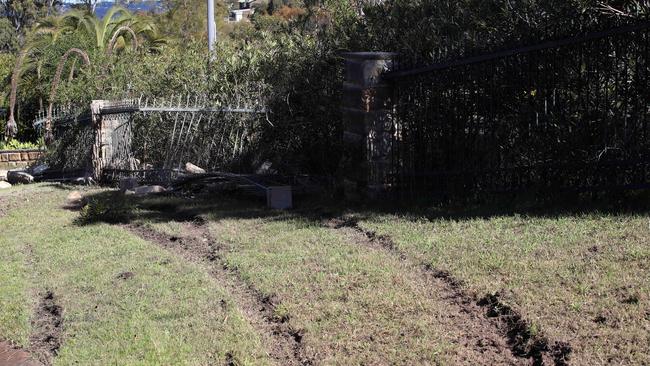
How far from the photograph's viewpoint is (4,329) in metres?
5.87

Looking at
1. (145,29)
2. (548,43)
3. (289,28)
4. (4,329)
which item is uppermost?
(145,29)

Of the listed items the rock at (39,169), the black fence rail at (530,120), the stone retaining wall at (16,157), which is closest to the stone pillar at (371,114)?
the black fence rail at (530,120)

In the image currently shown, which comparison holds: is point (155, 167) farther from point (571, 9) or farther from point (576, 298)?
point (576, 298)

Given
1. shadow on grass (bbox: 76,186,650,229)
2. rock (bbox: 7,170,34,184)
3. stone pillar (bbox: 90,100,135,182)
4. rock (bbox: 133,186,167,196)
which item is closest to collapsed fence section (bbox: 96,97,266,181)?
stone pillar (bbox: 90,100,135,182)

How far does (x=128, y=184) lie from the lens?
39.5ft

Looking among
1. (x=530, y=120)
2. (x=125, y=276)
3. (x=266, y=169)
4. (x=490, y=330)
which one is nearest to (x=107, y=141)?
(x=266, y=169)

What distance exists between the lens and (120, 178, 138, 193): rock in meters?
11.9

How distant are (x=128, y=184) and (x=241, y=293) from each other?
6.43 m

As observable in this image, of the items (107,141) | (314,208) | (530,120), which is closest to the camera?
(530,120)

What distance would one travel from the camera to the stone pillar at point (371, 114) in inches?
347

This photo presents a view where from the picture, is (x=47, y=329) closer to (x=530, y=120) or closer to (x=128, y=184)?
(x=530, y=120)

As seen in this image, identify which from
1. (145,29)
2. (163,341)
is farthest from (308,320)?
(145,29)

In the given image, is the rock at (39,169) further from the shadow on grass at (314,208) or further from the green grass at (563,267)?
the green grass at (563,267)

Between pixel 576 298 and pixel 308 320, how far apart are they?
5.62ft
